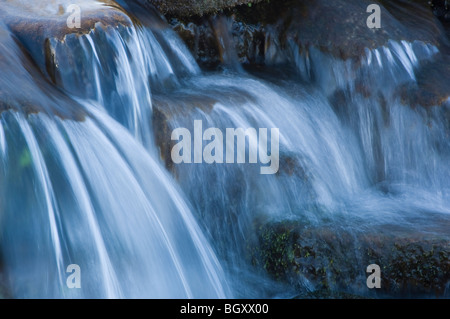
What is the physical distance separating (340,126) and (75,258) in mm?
3101

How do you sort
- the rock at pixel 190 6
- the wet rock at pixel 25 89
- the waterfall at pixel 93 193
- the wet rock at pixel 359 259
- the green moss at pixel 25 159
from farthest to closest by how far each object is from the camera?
the rock at pixel 190 6
the wet rock at pixel 359 259
the wet rock at pixel 25 89
the green moss at pixel 25 159
the waterfall at pixel 93 193

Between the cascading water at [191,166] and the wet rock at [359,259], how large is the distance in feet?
0.07

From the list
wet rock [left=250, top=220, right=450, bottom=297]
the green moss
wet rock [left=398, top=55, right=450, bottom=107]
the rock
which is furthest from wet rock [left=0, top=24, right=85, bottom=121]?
wet rock [left=398, top=55, right=450, bottom=107]

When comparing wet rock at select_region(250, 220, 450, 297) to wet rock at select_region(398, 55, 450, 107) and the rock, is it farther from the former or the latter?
the rock

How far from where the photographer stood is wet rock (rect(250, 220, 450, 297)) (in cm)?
416

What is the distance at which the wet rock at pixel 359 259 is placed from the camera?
4160 mm

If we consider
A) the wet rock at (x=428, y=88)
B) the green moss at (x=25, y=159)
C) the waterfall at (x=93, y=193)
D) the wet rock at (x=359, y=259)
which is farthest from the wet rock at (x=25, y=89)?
the wet rock at (x=428, y=88)

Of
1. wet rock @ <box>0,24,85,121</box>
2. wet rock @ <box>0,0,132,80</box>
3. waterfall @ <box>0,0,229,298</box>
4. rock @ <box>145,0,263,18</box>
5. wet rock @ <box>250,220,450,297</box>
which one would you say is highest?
rock @ <box>145,0,263,18</box>

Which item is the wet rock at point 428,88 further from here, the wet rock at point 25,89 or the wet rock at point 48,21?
the wet rock at point 25,89

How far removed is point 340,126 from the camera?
229 inches

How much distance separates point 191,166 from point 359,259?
4.63 feet

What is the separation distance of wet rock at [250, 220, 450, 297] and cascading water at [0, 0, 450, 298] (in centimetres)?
2

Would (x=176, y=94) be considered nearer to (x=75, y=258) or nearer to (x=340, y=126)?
(x=340, y=126)
